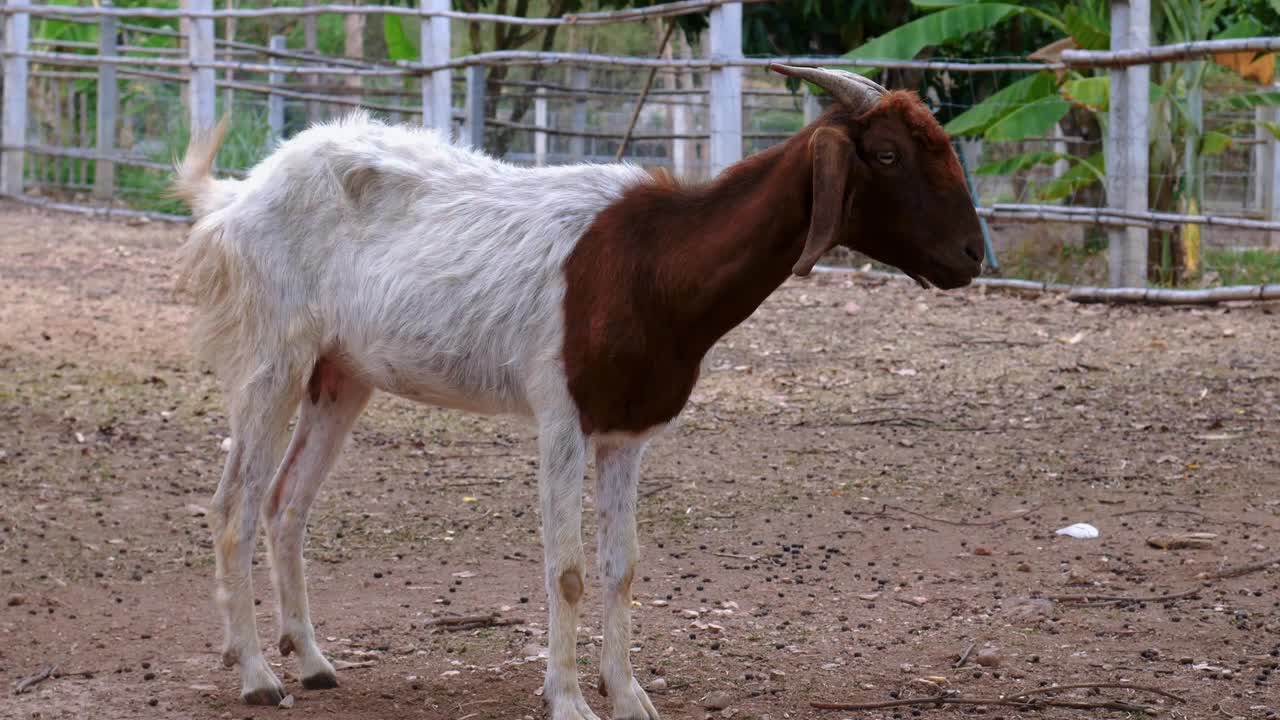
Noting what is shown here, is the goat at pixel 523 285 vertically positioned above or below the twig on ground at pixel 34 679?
above

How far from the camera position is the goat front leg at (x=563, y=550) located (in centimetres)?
412

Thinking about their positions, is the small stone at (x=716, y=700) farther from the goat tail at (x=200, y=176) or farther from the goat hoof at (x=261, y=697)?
the goat tail at (x=200, y=176)

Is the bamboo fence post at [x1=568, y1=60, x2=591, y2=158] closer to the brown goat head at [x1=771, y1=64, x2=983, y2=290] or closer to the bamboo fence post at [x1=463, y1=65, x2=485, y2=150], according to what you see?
the bamboo fence post at [x1=463, y1=65, x2=485, y2=150]

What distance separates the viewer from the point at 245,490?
458 cm

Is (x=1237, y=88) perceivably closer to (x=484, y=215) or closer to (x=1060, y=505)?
(x=1060, y=505)

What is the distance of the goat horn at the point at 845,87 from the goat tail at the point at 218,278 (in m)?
1.75

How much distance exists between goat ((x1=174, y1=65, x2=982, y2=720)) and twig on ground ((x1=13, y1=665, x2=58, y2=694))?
0.57 m

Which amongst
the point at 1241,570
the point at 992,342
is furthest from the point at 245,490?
the point at 992,342

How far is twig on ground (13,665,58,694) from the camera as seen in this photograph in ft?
14.6

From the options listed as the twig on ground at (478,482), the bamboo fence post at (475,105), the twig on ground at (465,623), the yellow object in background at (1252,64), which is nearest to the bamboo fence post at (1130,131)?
the yellow object in background at (1252,64)

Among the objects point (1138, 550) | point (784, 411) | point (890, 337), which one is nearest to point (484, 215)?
point (1138, 550)

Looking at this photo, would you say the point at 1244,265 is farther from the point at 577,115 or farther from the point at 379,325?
the point at 379,325

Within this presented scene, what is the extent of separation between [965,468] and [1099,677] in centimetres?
245

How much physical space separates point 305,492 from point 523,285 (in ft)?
3.52
